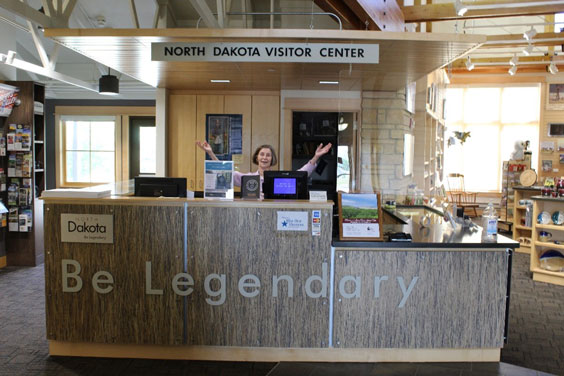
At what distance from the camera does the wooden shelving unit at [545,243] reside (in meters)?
6.52

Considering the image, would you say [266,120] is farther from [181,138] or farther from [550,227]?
[550,227]

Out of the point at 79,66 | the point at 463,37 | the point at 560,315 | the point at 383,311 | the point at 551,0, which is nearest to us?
the point at 383,311

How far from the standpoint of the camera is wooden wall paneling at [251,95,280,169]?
8.17 m

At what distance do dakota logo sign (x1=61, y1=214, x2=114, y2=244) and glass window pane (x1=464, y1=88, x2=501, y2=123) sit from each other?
12217mm

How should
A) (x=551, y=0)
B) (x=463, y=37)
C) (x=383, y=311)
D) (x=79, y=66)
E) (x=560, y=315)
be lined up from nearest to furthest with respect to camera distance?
(x=383, y=311), (x=463, y=37), (x=560, y=315), (x=551, y=0), (x=79, y=66)

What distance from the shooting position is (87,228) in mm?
3820

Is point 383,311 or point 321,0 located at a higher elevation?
Answer: point 321,0

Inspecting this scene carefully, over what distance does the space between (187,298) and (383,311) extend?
1.45 meters

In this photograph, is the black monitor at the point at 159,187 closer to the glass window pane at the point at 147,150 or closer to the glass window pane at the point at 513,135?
the glass window pane at the point at 147,150

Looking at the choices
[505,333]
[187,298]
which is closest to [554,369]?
[505,333]

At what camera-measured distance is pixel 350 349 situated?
12.5 ft

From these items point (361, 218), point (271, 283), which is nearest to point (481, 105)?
point (361, 218)

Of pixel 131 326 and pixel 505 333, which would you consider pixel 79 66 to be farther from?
pixel 505 333

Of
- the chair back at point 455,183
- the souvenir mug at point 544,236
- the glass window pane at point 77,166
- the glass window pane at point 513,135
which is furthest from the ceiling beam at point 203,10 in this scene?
the glass window pane at point 513,135
